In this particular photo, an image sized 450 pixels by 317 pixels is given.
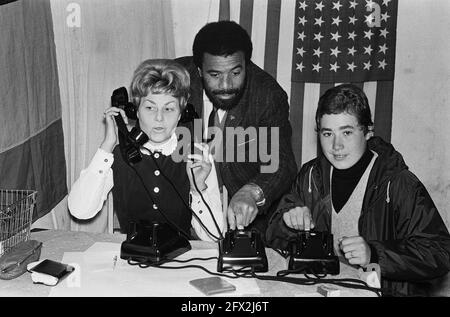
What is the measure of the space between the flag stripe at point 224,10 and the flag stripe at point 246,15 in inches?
3.1

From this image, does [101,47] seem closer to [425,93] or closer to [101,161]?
[101,161]

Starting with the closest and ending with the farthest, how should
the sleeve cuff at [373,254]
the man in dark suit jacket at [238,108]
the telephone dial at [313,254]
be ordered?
the telephone dial at [313,254]
the sleeve cuff at [373,254]
the man in dark suit jacket at [238,108]

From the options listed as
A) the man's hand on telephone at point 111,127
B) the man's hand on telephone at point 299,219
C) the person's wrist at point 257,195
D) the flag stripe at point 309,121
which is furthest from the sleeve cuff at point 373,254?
→ the flag stripe at point 309,121

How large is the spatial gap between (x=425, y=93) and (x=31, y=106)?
2.19 meters

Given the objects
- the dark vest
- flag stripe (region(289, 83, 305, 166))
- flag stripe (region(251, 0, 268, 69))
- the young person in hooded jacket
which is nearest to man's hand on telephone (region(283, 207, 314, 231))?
the young person in hooded jacket

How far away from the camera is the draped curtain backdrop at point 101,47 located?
313cm

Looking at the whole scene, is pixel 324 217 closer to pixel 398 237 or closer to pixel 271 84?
pixel 398 237

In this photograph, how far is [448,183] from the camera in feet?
10.6

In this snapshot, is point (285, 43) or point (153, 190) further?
point (285, 43)

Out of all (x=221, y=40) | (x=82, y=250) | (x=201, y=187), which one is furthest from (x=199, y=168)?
(x=221, y=40)

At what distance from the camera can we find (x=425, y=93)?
3184 millimetres

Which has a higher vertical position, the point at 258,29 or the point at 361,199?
the point at 258,29

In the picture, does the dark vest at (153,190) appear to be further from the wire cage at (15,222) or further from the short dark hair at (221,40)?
the short dark hair at (221,40)
